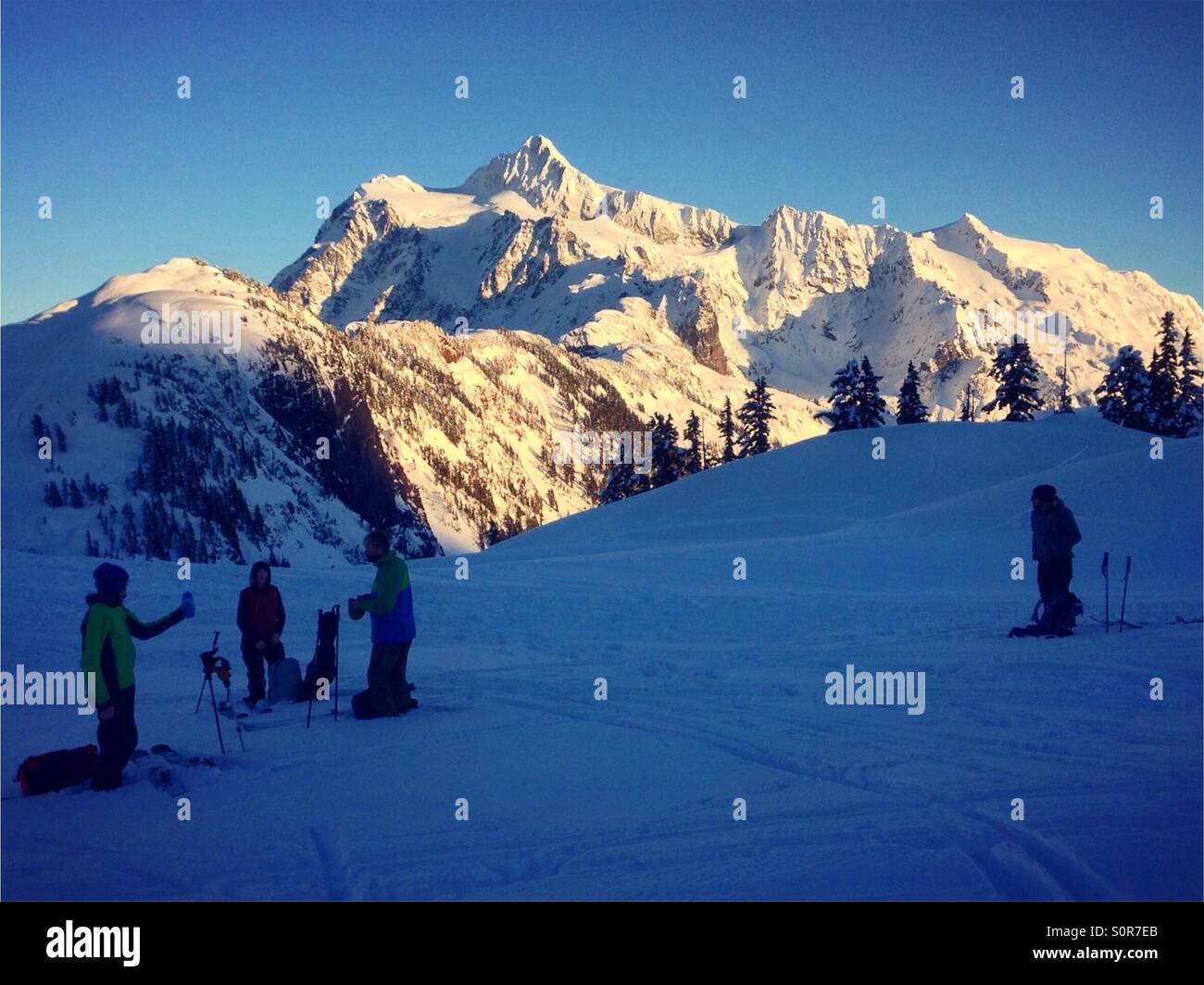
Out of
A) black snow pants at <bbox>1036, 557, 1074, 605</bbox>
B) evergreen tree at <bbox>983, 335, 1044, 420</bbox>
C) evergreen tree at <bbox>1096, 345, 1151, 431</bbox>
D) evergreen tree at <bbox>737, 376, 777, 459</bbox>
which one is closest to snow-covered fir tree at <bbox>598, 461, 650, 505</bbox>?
evergreen tree at <bbox>737, 376, 777, 459</bbox>

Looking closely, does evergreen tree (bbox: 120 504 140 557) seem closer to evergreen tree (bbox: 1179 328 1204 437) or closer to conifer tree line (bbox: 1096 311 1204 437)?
conifer tree line (bbox: 1096 311 1204 437)

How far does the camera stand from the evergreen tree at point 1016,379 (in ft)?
169

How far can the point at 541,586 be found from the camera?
19.2m

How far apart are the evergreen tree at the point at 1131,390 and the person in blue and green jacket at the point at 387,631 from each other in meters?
51.0

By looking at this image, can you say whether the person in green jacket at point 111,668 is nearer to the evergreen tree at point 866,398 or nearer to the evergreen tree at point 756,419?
the evergreen tree at point 866,398

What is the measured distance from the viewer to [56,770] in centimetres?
696

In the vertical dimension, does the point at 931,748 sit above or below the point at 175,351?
below

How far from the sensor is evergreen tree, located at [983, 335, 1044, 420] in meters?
51.7

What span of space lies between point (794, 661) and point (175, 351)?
15344cm

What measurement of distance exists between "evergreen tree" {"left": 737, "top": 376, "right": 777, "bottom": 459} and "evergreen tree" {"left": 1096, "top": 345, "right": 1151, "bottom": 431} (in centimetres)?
1863

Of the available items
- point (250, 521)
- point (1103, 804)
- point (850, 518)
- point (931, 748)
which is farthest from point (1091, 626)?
point (250, 521)

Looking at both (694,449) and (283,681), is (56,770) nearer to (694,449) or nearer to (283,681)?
(283,681)

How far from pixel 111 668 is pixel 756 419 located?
164 ft
